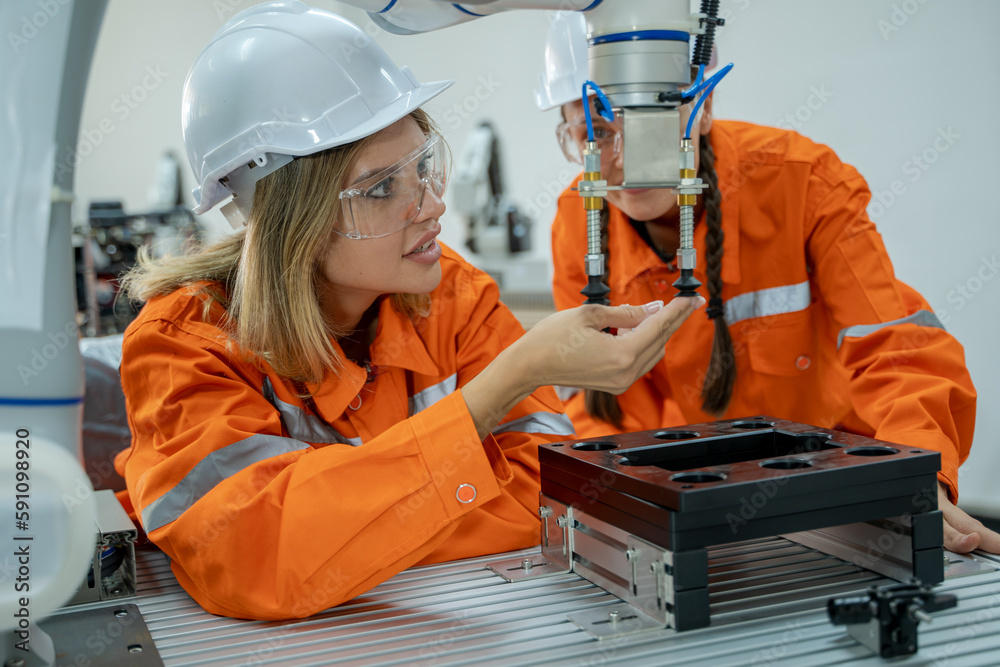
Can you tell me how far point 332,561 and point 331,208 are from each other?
0.56 meters

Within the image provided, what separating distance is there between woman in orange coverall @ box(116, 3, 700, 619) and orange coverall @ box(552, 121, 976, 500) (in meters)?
0.44

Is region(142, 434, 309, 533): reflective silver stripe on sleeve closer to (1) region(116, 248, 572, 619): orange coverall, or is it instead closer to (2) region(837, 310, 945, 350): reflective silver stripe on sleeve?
(1) region(116, 248, 572, 619): orange coverall

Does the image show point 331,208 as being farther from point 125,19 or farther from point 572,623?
point 125,19

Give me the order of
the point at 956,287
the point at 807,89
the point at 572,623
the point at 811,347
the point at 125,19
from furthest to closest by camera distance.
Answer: the point at 125,19 → the point at 807,89 → the point at 956,287 → the point at 811,347 → the point at 572,623

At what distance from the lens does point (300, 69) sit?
1298mm

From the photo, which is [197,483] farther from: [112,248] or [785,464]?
[112,248]

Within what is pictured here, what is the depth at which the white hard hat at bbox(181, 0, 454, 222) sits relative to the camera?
50.8 inches

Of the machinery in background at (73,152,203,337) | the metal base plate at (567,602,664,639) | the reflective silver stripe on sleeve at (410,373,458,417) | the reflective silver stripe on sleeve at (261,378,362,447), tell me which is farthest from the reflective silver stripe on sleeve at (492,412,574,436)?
the machinery in background at (73,152,203,337)

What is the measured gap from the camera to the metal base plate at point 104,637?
35.8 inches

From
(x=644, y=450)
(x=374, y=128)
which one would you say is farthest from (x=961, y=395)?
(x=374, y=128)

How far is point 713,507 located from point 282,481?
0.53 metres

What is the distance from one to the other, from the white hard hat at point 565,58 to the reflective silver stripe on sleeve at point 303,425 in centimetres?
81

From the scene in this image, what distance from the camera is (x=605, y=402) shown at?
188 cm

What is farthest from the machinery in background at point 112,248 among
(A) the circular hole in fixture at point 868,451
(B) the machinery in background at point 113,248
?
(A) the circular hole in fixture at point 868,451
